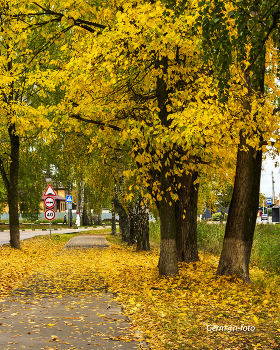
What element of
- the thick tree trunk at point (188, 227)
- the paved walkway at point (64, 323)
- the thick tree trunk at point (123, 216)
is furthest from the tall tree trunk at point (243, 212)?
the thick tree trunk at point (123, 216)

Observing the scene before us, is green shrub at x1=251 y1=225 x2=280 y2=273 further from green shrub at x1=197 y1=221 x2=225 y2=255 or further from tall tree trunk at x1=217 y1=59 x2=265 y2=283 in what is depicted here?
tall tree trunk at x1=217 y1=59 x2=265 y2=283

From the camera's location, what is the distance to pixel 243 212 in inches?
424

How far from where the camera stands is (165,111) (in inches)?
441

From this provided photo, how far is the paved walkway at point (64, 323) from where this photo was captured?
18.9 feet

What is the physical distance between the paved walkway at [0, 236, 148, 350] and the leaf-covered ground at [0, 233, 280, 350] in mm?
321

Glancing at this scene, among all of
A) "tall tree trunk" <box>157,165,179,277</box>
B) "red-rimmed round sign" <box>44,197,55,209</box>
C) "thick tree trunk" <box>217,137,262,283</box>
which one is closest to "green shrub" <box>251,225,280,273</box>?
"thick tree trunk" <box>217,137,262,283</box>

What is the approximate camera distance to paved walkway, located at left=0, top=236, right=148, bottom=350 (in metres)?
Answer: 5.75

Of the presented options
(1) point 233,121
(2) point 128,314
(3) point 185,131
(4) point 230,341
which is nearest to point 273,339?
(4) point 230,341

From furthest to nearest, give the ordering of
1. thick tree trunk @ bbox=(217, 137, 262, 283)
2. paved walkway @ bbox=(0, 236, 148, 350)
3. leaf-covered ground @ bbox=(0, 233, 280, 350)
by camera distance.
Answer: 1. thick tree trunk @ bbox=(217, 137, 262, 283)
2. leaf-covered ground @ bbox=(0, 233, 280, 350)
3. paved walkway @ bbox=(0, 236, 148, 350)

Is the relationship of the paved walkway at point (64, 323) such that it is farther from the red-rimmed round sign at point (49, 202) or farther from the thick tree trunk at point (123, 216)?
the thick tree trunk at point (123, 216)

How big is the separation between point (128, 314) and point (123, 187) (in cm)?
1339

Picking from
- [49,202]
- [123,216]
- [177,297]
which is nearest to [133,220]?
[123,216]

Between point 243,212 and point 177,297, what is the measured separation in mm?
2872

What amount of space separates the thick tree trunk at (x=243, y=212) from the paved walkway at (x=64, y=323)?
310cm
